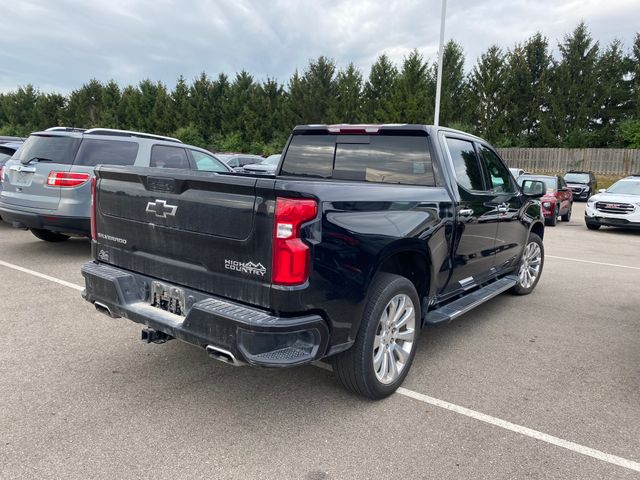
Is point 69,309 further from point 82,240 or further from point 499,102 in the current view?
point 499,102

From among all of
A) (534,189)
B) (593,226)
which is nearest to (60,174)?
(534,189)

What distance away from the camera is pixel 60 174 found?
680 cm

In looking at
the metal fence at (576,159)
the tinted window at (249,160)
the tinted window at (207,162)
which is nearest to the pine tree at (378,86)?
the metal fence at (576,159)

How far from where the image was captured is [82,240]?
907 centimetres

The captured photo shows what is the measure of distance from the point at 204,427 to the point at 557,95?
3957 cm

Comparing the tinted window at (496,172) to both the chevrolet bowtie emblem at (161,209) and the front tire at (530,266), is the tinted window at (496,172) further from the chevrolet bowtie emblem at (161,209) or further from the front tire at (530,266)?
the chevrolet bowtie emblem at (161,209)

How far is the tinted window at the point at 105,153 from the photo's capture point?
6.95 meters

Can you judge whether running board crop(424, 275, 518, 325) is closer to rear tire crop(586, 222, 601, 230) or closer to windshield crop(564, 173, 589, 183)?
rear tire crop(586, 222, 601, 230)

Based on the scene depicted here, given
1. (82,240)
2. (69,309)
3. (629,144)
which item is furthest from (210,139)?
(69,309)

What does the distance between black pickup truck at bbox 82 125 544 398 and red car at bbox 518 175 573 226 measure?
1030 cm

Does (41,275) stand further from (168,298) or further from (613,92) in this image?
(613,92)

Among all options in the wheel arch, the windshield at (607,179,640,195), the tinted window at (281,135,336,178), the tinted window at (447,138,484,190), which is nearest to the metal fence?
the windshield at (607,179,640,195)

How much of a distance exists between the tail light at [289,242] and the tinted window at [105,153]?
5.27 m

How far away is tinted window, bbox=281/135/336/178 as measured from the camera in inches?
177
